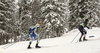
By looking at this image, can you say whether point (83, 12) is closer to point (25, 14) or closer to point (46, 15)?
point (46, 15)

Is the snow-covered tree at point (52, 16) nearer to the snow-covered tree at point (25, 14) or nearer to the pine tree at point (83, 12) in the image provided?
the pine tree at point (83, 12)

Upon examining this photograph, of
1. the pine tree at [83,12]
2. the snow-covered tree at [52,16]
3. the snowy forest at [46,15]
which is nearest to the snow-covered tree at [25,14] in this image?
the snowy forest at [46,15]

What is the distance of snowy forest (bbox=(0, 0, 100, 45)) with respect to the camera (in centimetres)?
1998

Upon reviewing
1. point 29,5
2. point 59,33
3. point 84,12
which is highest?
point 29,5

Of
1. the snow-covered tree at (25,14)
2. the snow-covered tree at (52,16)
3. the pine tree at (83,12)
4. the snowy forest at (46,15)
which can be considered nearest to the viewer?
the snow-covered tree at (52,16)

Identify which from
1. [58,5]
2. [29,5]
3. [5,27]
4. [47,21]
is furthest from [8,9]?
[58,5]

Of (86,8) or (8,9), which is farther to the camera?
(86,8)

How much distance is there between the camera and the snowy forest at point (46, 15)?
65.6 ft

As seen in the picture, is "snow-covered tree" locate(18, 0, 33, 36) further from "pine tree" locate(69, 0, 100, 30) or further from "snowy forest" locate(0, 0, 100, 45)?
"pine tree" locate(69, 0, 100, 30)

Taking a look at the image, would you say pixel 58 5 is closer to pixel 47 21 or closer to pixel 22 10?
pixel 47 21

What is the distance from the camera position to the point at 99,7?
29453 millimetres

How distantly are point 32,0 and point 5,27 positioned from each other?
12.2 meters

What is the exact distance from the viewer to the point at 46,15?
65.7 ft

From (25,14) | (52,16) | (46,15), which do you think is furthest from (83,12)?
(25,14)
